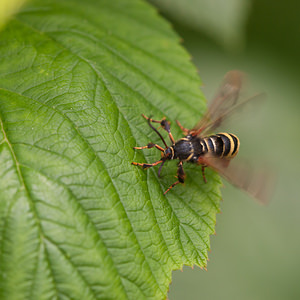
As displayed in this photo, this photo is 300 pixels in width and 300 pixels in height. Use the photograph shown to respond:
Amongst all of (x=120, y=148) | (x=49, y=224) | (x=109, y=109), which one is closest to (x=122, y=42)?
(x=109, y=109)

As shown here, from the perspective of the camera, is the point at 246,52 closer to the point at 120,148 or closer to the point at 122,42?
the point at 122,42

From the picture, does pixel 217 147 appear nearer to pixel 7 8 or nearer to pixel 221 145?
pixel 221 145

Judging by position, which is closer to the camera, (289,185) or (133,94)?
(133,94)

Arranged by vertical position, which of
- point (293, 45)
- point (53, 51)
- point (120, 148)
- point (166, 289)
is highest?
point (293, 45)

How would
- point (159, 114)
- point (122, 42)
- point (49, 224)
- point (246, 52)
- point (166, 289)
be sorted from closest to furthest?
point (49, 224), point (166, 289), point (159, 114), point (122, 42), point (246, 52)

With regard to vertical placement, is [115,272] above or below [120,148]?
below

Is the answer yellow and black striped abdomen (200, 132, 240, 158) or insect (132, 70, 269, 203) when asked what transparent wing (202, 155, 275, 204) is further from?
yellow and black striped abdomen (200, 132, 240, 158)

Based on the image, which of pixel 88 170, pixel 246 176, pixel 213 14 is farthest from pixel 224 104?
pixel 213 14
